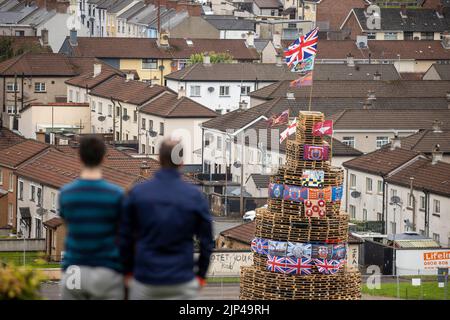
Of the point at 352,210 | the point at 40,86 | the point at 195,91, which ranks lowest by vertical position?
the point at 352,210

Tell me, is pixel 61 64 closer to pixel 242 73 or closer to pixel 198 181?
pixel 242 73

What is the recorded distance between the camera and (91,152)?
39.7ft

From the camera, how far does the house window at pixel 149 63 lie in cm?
12456

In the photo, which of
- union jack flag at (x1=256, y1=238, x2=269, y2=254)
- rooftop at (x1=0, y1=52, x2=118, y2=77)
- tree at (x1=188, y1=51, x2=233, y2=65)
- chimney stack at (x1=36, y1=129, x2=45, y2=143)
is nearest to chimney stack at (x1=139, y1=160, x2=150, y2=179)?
union jack flag at (x1=256, y1=238, x2=269, y2=254)

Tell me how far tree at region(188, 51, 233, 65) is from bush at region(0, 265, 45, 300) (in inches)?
4241

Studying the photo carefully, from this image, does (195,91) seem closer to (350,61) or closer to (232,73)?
(232,73)

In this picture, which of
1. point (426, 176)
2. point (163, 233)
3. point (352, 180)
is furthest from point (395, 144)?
point (163, 233)

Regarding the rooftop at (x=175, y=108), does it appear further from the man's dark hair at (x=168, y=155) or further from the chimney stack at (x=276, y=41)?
the man's dark hair at (x=168, y=155)

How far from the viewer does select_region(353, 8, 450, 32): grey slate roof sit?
151 m

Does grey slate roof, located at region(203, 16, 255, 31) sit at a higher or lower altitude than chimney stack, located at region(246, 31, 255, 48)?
higher

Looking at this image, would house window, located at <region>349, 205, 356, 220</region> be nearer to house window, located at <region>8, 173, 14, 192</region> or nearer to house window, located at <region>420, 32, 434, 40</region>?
house window, located at <region>8, 173, 14, 192</region>

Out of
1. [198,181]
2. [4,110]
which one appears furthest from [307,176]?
[4,110]

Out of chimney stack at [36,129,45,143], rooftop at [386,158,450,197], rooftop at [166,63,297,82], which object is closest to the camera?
rooftop at [386,158,450,197]

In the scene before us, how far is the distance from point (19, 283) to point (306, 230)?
29.1 m
